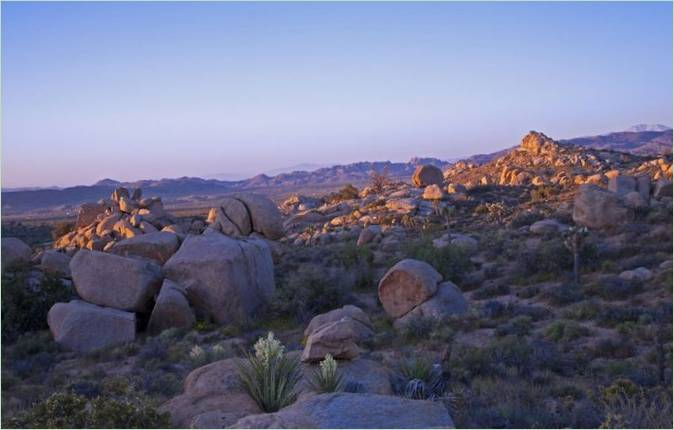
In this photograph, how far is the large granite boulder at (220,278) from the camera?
18.3 metres

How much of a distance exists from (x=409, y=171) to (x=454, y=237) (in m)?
148

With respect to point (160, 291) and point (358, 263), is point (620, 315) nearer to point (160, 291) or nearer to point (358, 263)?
point (160, 291)

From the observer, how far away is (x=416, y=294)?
16.8 meters

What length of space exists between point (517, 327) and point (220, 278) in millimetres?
7732

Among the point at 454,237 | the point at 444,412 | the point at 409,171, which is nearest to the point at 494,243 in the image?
the point at 454,237

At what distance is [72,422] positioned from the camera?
7645mm

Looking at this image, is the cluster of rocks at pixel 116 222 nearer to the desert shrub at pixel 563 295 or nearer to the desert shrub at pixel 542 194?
the desert shrub at pixel 563 295

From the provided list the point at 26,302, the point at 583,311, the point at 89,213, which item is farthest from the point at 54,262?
the point at 583,311

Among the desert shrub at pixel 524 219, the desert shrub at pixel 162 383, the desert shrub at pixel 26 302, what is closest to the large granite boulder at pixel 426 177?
the desert shrub at pixel 524 219

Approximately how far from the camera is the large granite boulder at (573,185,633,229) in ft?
92.0

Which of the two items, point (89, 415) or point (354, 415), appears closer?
point (354, 415)

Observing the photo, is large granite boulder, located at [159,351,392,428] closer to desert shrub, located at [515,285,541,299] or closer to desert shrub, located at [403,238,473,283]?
desert shrub, located at [515,285,541,299]

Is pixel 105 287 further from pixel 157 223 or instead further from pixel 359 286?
pixel 157 223

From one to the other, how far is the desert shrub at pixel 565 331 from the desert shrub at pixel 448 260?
24.3 feet
